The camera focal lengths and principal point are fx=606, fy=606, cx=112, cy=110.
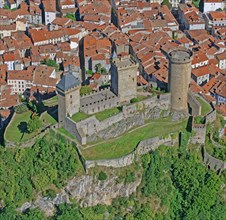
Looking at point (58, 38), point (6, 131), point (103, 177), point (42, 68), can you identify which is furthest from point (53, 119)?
point (58, 38)

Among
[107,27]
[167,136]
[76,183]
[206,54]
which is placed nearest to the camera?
[76,183]

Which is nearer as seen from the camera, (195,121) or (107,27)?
(195,121)

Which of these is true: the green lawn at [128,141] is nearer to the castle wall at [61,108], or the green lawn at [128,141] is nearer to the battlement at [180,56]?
the castle wall at [61,108]

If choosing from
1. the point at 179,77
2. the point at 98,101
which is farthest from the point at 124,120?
the point at 179,77

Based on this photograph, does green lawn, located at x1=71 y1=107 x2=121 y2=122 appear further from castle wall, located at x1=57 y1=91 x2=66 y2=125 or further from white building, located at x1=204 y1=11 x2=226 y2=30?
white building, located at x1=204 y1=11 x2=226 y2=30

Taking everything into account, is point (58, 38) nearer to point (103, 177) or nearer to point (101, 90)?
point (101, 90)

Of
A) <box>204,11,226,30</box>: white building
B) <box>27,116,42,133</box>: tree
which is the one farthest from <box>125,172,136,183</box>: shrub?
<box>204,11,226,30</box>: white building

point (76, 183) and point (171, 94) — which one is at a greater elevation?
point (171, 94)

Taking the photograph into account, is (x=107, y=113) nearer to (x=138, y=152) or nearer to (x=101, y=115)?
(x=101, y=115)
